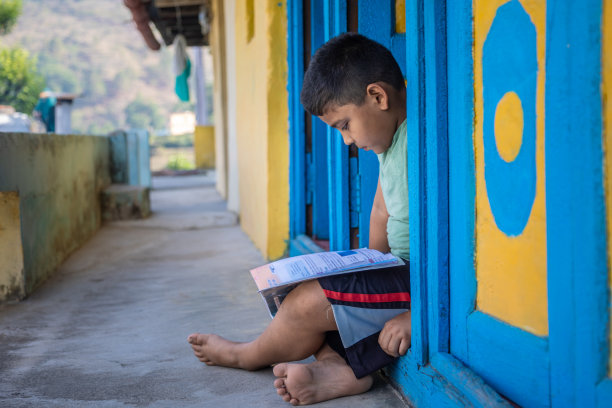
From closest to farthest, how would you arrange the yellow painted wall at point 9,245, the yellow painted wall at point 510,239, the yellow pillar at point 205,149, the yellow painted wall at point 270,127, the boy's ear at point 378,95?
the yellow painted wall at point 510,239, the boy's ear at point 378,95, the yellow painted wall at point 9,245, the yellow painted wall at point 270,127, the yellow pillar at point 205,149

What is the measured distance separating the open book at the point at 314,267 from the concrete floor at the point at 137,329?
0.36m

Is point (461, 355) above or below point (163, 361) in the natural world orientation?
above

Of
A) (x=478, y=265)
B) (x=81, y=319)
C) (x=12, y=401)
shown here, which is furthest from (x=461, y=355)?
(x=81, y=319)

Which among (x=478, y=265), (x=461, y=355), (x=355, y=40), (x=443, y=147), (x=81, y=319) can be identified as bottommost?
(x=81, y=319)

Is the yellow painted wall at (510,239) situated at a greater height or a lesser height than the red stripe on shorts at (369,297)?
greater

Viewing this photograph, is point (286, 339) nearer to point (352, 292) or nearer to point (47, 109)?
point (352, 292)

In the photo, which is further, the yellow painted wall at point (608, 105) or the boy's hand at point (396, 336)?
the boy's hand at point (396, 336)

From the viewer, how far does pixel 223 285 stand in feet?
11.1

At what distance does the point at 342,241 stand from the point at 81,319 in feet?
4.14

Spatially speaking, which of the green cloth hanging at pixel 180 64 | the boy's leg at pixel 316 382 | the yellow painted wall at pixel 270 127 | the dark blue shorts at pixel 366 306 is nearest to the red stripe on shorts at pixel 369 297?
the dark blue shorts at pixel 366 306

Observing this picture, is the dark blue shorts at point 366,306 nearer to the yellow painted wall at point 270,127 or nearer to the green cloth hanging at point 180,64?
the yellow painted wall at point 270,127

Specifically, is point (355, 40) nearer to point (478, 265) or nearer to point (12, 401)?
point (478, 265)

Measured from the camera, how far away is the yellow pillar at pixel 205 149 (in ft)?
49.6

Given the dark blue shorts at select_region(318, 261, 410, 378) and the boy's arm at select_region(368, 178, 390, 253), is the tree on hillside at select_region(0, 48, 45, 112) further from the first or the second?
the dark blue shorts at select_region(318, 261, 410, 378)
